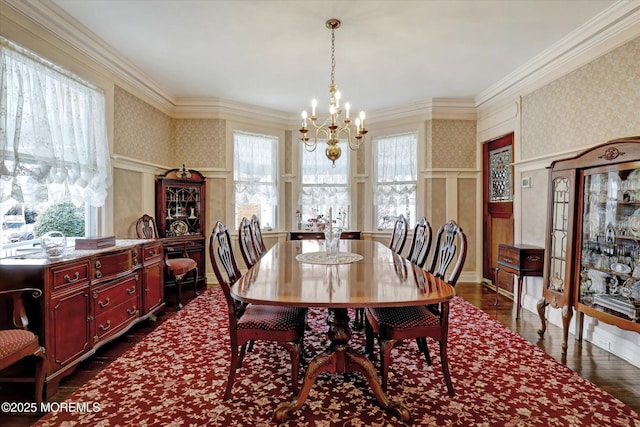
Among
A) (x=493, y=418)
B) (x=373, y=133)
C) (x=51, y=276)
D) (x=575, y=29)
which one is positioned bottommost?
(x=493, y=418)

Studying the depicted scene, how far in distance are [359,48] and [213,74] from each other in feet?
6.13

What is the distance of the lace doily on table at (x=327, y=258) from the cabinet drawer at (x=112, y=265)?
1547 millimetres

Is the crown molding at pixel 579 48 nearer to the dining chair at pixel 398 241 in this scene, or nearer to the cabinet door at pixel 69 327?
the dining chair at pixel 398 241

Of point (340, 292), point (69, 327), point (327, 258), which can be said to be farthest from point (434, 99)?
point (69, 327)

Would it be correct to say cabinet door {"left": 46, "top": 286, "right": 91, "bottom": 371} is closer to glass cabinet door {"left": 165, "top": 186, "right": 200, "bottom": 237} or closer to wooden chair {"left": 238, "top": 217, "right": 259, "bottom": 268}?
wooden chair {"left": 238, "top": 217, "right": 259, "bottom": 268}

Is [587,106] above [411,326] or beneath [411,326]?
above

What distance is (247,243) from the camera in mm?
3012

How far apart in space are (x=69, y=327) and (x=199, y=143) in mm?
3414

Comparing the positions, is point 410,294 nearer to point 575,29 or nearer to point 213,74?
point 575,29

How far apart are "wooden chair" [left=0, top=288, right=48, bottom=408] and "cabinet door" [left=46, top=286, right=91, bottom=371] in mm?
114

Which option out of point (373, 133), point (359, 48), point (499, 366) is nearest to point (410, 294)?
point (499, 366)

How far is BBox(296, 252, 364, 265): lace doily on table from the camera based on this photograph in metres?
2.55

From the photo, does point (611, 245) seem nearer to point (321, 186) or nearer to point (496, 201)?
point (496, 201)

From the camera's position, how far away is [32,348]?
6.28 ft
